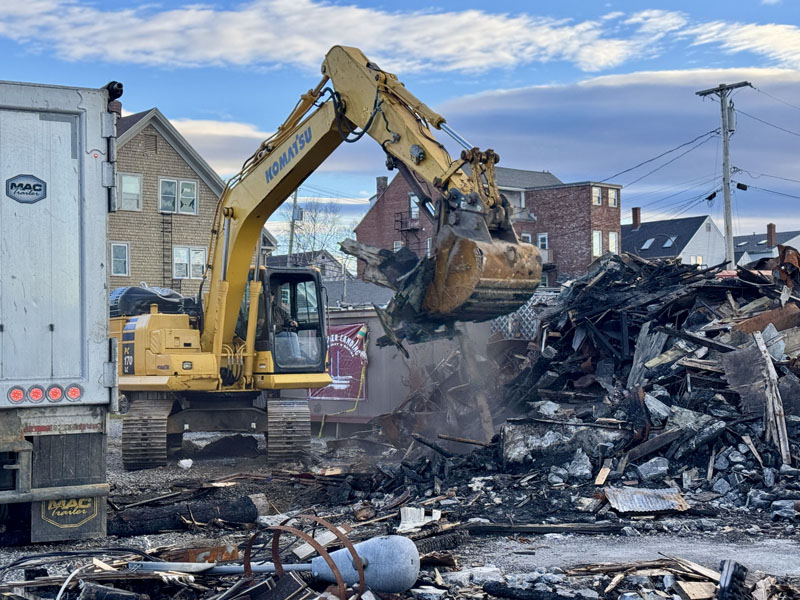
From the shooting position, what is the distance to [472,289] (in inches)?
356

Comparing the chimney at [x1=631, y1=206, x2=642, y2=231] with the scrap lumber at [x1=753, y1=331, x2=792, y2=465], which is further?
the chimney at [x1=631, y1=206, x2=642, y2=231]

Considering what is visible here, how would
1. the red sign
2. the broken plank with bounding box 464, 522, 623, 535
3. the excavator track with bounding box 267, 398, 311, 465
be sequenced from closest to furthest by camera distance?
the broken plank with bounding box 464, 522, 623, 535
the excavator track with bounding box 267, 398, 311, 465
the red sign

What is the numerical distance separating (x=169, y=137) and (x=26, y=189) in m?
31.8

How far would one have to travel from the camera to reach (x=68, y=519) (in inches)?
295

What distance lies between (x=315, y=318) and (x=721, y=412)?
246 inches

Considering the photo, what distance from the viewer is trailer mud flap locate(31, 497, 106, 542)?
7371 mm

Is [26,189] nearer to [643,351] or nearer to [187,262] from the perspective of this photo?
[643,351]

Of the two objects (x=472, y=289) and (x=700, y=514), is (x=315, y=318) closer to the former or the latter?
(x=472, y=289)

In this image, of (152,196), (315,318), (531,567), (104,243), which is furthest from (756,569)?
(152,196)

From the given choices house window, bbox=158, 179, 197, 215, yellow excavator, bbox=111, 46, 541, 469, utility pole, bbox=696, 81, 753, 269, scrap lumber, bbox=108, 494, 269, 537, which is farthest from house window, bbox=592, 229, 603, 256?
scrap lumber, bbox=108, 494, 269, 537

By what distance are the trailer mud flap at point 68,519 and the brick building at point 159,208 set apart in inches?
1165

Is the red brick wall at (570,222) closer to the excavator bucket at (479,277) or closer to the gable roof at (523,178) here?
the gable roof at (523,178)

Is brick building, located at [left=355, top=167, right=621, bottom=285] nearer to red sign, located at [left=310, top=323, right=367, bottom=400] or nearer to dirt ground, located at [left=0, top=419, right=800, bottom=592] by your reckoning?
red sign, located at [left=310, top=323, right=367, bottom=400]

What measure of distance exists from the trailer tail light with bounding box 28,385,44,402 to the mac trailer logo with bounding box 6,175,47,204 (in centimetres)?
147
